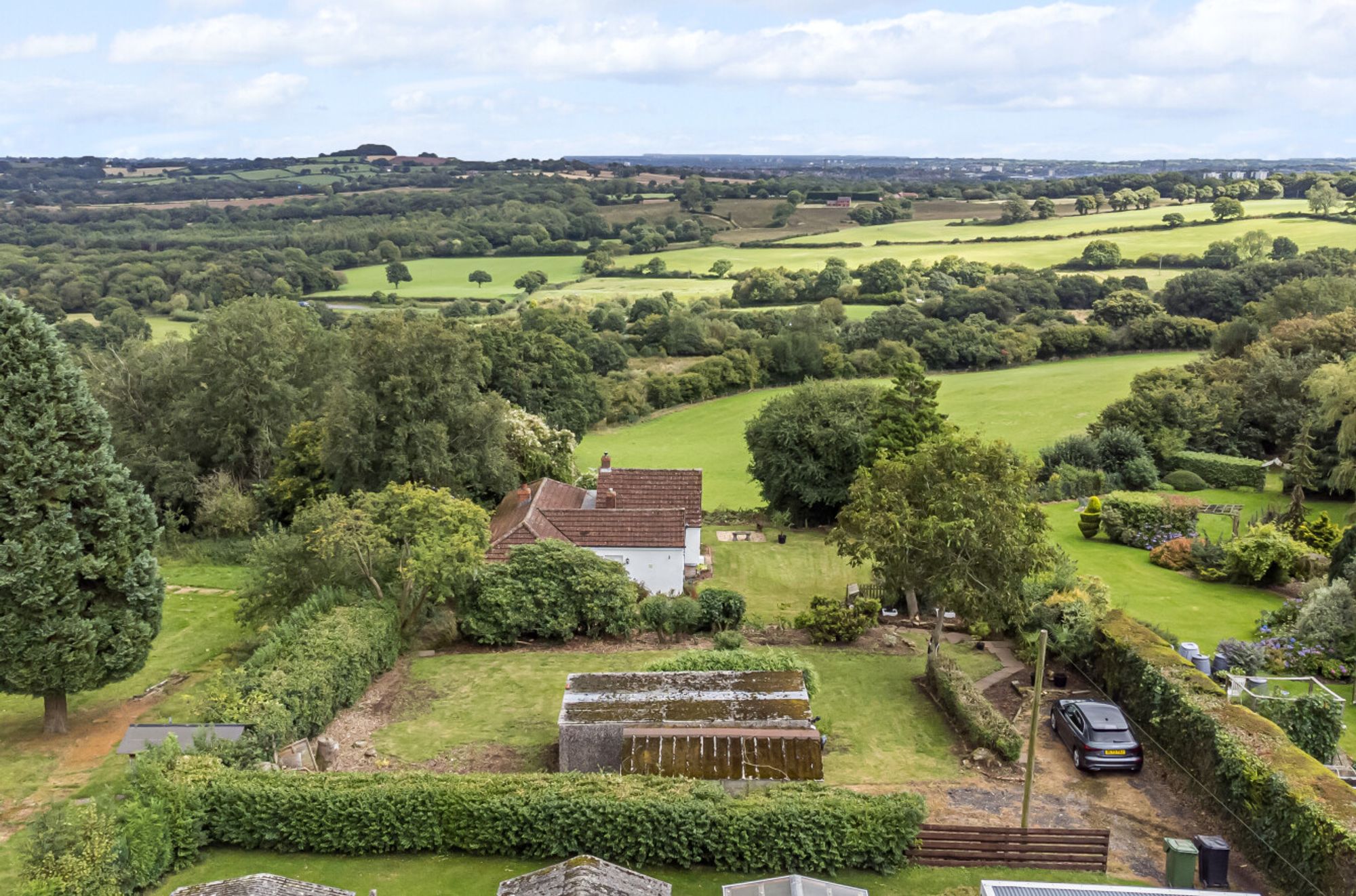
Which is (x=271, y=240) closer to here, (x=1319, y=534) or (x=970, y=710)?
(x=1319, y=534)

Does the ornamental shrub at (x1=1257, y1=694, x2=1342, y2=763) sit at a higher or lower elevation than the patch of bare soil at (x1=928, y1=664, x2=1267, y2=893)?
higher

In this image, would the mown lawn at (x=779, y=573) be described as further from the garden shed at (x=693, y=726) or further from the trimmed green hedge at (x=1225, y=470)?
the trimmed green hedge at (x=1225, y=470)

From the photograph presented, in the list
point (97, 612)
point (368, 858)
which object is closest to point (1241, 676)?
point (368, 858)

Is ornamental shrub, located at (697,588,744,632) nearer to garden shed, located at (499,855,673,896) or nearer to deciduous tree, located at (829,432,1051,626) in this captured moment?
deciduous tree, located at (829,432,1051,626)

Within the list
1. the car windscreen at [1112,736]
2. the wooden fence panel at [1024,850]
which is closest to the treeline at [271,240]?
the wooden fence panel at [1024,850]

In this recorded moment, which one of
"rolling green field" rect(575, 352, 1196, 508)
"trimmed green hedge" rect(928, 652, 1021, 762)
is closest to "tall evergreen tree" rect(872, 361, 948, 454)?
"rolling green field" rect(575, 352, 1196, 508)
